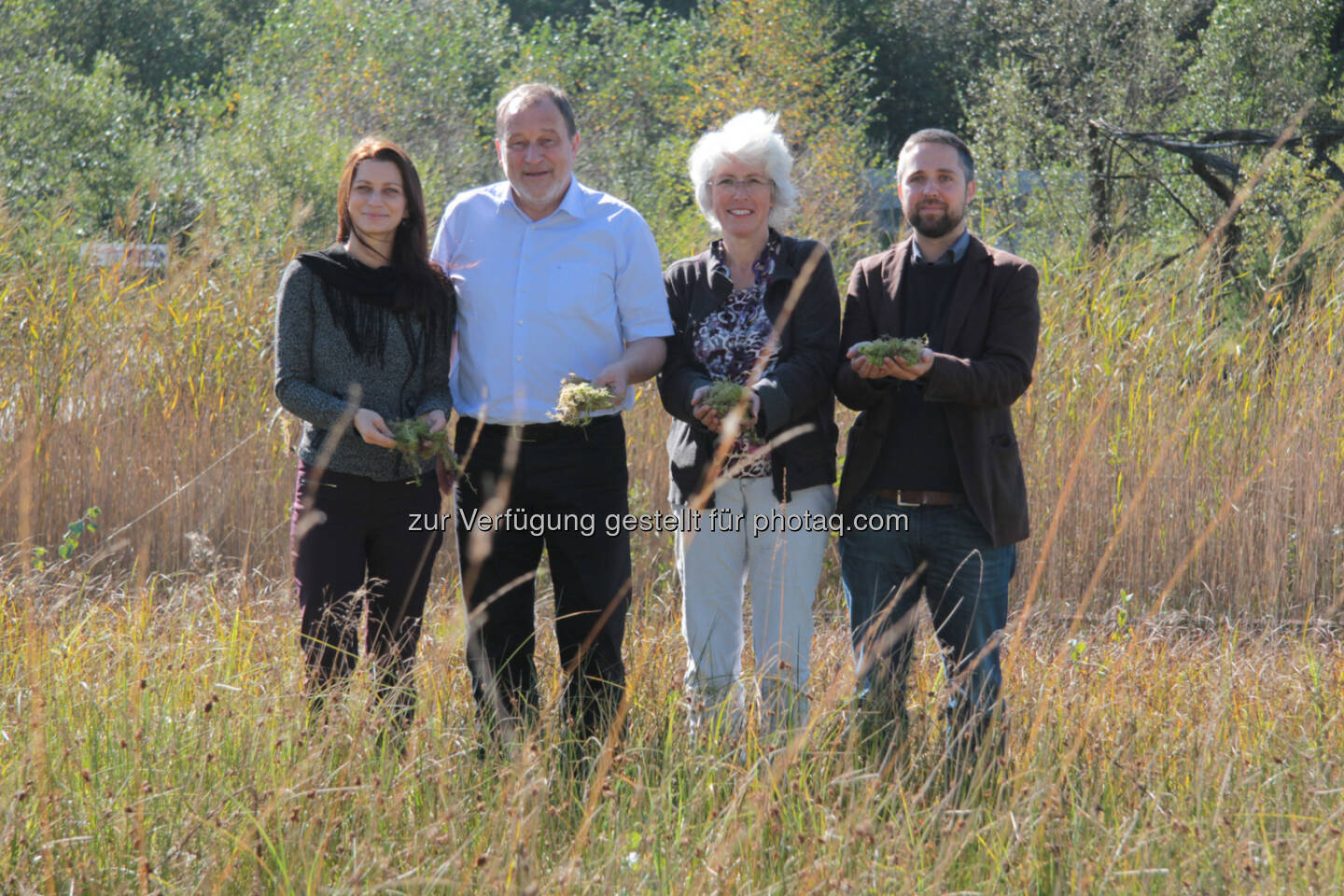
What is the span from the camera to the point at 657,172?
14.0 meters

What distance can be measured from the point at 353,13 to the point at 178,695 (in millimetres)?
16340

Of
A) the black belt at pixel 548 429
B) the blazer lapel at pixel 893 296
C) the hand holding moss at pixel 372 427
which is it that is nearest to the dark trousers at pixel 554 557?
the black belt at pixel 548 429

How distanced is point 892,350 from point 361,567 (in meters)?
1.44

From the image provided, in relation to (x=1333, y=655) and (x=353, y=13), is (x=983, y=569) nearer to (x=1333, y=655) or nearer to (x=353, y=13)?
(x=1333, y=655)

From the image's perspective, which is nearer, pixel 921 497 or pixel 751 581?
pixel 921 497

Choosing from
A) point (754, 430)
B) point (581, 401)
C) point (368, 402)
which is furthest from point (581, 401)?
point (368, 402)

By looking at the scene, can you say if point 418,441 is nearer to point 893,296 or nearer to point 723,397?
point 723,397

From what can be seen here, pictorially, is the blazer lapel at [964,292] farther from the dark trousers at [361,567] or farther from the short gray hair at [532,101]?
the dark trousers at [361,567]

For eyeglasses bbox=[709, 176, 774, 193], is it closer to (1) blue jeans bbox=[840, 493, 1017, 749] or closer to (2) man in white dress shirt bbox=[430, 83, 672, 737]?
(2) man in white dress shirt bbox=[430, 83, 672, 737]

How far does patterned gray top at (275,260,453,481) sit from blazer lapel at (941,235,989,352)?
51.3 inches

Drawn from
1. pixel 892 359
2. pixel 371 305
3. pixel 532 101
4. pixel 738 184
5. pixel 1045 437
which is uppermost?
pixel 532 101

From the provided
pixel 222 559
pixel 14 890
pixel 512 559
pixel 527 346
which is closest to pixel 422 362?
pixel 527 346

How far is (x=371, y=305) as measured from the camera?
2.97 metres

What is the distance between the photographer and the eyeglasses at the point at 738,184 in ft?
9.98
